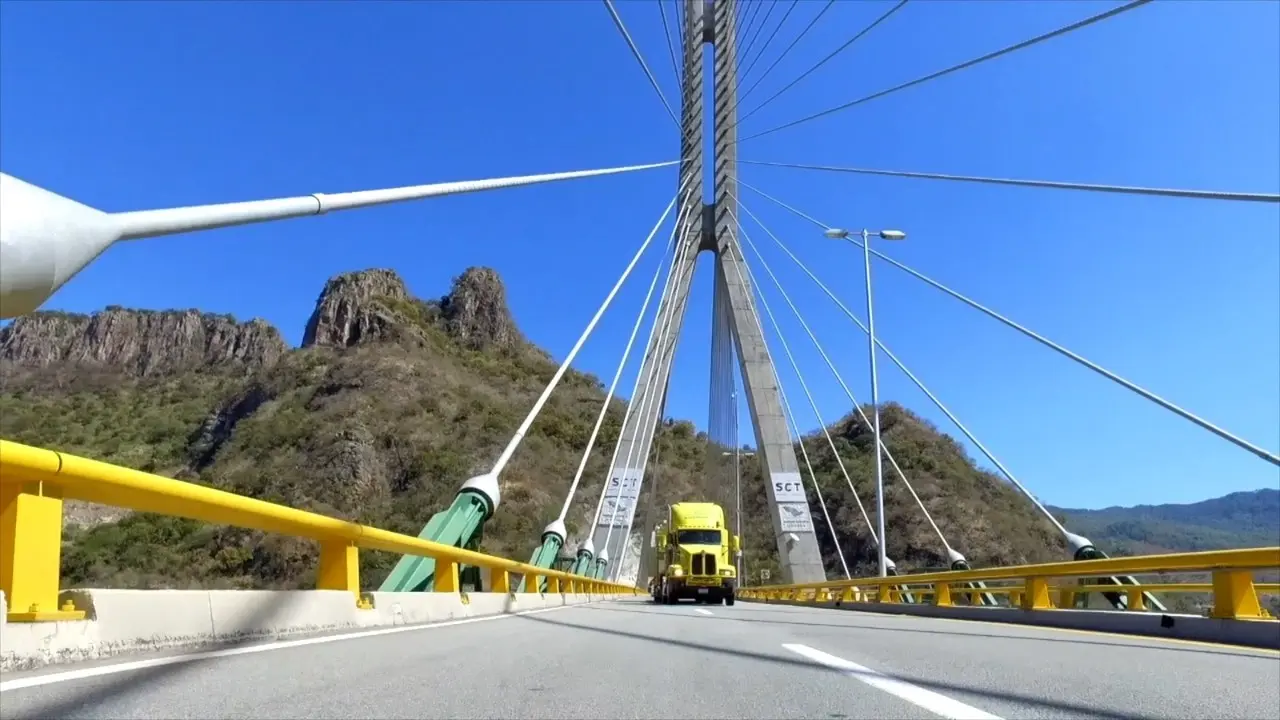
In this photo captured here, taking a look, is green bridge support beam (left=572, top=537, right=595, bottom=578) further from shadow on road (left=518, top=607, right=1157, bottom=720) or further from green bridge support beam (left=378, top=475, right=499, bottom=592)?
shadow on road (left=518, top=607, right=1157, bottom=720)

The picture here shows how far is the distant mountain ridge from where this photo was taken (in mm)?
60125

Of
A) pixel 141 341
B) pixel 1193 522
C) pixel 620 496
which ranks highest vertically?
pixel 141 341

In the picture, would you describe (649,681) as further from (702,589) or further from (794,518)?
(702,589)

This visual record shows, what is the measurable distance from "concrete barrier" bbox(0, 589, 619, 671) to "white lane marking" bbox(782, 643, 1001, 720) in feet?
12.9

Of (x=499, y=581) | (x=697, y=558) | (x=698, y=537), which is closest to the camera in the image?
(x=499, y=581)

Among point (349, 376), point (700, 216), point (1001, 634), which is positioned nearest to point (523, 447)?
point (349, 376)

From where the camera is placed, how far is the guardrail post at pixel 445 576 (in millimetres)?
11961

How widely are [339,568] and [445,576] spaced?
3636mm

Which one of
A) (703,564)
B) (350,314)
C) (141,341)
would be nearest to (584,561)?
(703,564)

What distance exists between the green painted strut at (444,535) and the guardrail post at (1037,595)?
25.9ft

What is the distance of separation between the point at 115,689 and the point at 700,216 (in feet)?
92.4

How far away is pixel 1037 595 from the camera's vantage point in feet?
45.6

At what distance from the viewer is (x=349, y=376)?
7819 centimetres

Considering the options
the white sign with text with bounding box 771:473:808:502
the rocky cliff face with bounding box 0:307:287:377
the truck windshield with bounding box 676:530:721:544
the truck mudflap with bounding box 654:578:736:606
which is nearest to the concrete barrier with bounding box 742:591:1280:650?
the white sign with text with bounding box 771:473:808:502
